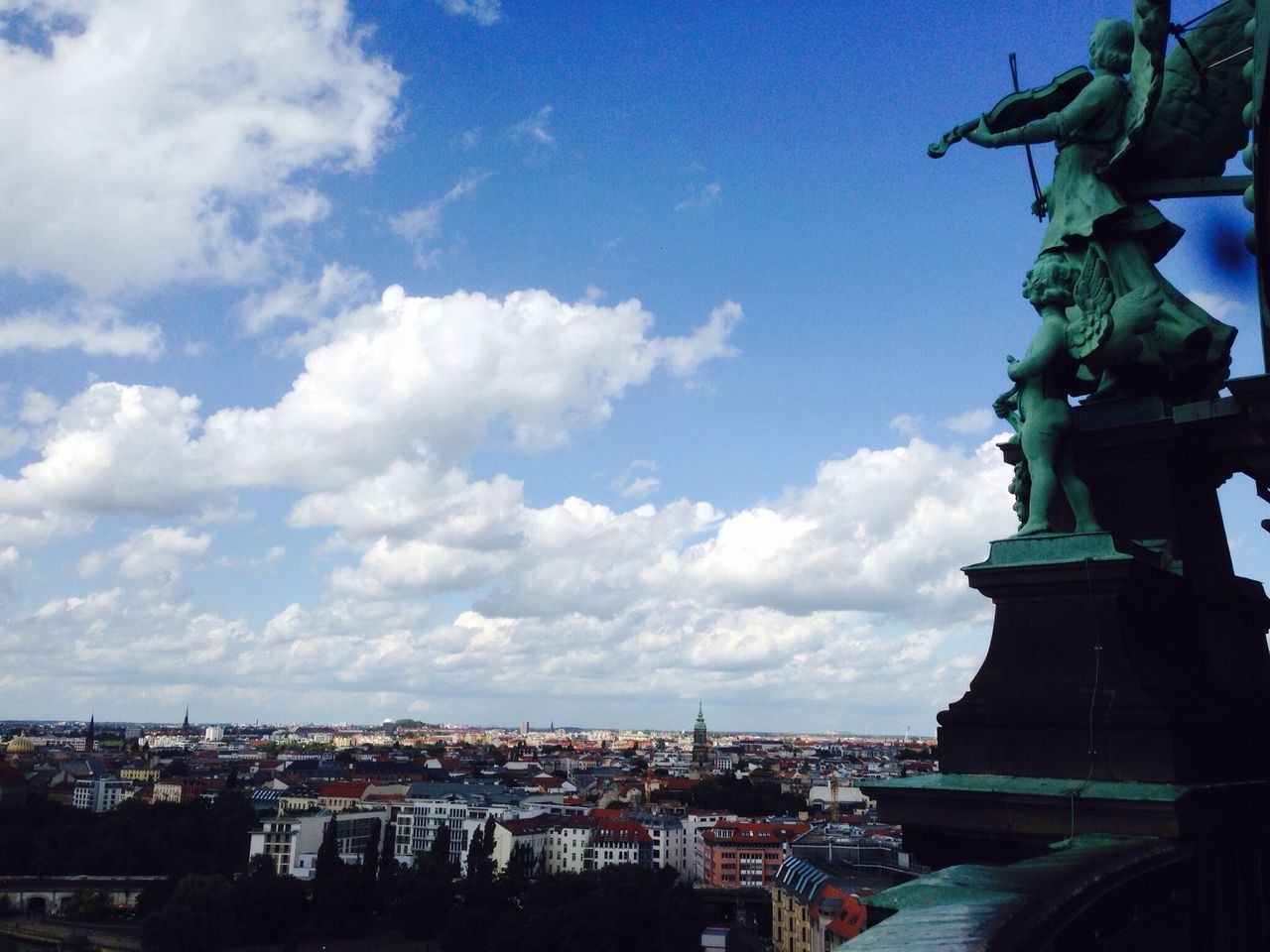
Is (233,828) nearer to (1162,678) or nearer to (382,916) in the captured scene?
(382,916)

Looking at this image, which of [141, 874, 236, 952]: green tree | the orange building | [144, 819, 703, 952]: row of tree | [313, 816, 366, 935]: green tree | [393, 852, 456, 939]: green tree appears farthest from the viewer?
the orange building

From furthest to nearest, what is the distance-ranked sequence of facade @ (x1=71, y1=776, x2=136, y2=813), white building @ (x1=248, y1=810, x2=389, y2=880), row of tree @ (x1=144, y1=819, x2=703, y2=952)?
facade @ (x1=71, y1=776, x2=136, y2=813), white building @ (x1=248, y1=810, x2=389, y2=880), row of tree @ (x1=144, y1=819, x2=703, y2=952)

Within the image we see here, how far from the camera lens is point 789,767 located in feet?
628

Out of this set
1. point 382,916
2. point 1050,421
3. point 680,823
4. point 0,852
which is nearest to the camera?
point 1050,421

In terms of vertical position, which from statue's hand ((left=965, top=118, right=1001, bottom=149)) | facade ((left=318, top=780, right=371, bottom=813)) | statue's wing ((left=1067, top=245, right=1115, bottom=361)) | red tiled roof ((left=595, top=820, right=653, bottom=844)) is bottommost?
red tiled roof ((left=595, top=820, right=653, bottom=844))

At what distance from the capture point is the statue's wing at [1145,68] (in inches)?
263

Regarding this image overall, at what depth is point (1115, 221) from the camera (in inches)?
273

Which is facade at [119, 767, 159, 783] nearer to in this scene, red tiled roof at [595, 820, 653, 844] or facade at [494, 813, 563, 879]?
facade at [494, 813, 563, 879]

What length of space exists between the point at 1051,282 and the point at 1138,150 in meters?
1.14

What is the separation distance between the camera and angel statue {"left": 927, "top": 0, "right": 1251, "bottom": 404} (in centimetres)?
668

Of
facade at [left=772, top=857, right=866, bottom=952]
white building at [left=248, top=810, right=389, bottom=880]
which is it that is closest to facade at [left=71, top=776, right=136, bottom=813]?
white building at [left=248, top=810, right=389, bottom=880]

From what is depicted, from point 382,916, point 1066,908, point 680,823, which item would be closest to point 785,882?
point 382,916

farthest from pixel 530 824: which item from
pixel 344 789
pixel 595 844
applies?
pixel 344 789

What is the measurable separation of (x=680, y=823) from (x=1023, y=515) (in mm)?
97705
